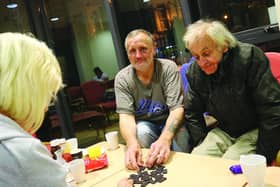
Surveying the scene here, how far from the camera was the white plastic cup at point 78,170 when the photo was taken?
4.99 ft

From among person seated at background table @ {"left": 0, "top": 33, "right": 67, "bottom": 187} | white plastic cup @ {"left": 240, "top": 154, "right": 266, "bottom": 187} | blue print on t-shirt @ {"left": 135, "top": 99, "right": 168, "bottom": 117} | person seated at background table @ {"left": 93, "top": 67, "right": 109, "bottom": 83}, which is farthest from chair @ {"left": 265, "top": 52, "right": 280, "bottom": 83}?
person seated at background table @ {"left": 93, "top": 67, "right": 109, "bottom": 83}

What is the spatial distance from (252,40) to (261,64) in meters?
1.16

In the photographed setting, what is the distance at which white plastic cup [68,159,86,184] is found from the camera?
152cm

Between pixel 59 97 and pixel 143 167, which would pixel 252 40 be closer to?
pixel 143 167

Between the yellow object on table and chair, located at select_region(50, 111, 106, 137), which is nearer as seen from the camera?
the yellow object on table

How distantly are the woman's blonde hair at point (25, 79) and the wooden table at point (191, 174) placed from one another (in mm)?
607

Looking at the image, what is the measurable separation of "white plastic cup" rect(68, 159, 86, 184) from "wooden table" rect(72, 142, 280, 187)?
0.03 meters

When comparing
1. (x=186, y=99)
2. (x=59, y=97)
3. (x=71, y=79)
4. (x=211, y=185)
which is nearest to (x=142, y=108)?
(x=186, y=99)

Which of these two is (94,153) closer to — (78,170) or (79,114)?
(78,170)

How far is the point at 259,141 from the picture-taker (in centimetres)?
173

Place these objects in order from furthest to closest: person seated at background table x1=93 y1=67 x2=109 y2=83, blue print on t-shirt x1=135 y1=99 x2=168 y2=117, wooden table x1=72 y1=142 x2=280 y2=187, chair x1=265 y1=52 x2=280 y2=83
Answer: person seated at background table x1=93 y1=67 x2=109 y2=83, blue print on t-shirt x1=135 y1=99 x2=168 y2=117, chair x1=265 y1=52 x2=280 y2=83, wooden table x1=72 y1=142 x2=280 y2=187

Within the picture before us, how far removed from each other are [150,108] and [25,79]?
146cm

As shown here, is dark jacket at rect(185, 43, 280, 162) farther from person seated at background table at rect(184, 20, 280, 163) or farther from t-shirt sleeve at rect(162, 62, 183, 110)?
t-shirt sleeve at rect(162, 62, 183, 110)

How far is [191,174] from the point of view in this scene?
135 cm
